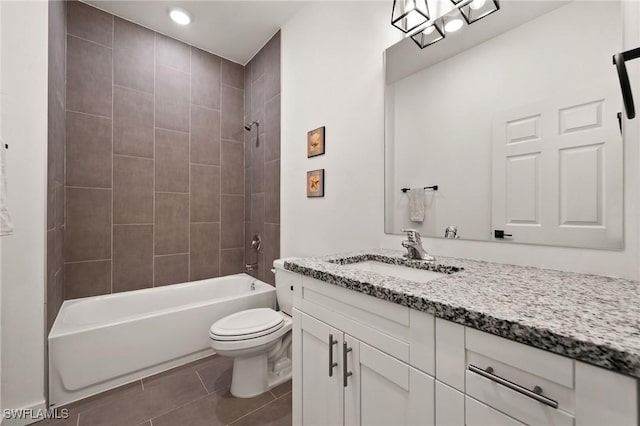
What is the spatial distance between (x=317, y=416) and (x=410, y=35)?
1763mm

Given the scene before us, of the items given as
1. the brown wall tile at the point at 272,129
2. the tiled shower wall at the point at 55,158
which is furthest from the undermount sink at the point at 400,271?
the tiled shower wall at the point at 55,158

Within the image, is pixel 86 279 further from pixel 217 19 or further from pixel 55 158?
pixel 217 19

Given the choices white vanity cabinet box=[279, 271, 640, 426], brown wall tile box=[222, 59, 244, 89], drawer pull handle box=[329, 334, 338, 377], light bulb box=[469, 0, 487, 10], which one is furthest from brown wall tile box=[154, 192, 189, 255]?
light bulb box=[469, 0, 487, 10]

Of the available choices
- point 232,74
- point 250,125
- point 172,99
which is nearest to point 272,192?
point 250,125

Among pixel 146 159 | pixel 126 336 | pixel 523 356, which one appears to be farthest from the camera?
pixel 146 159

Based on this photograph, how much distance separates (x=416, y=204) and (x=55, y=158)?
230 cm

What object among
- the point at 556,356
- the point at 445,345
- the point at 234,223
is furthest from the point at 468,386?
the point at 234,223

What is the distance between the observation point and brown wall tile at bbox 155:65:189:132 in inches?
98.9

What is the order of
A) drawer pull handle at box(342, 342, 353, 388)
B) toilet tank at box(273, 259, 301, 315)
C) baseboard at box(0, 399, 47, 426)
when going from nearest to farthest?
drawer pull handle at box(342, 342, 353, 388) < baseboard at box(0, 399, 47, 426) < toilet tank at box(273, 259, 301, 315)

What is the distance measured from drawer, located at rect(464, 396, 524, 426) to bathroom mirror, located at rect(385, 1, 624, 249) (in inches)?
28.0

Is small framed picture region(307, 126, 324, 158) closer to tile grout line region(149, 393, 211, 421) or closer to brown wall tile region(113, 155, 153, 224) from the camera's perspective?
brown wall tile region(113, 155, 153, 224)

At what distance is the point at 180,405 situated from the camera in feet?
5.21

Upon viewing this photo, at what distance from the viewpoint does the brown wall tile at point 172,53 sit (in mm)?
2518

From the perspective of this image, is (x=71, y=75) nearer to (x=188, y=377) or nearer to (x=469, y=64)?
(x=188, y=377)
